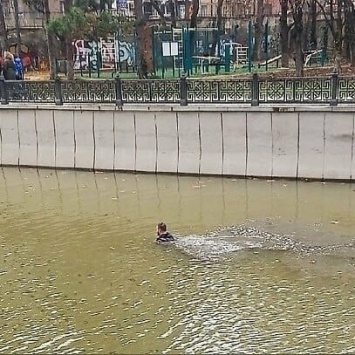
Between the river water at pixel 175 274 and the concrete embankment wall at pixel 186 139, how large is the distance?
32.5 inches

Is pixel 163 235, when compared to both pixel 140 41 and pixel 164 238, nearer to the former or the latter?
pixel 164 238

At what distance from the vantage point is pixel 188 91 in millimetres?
15648

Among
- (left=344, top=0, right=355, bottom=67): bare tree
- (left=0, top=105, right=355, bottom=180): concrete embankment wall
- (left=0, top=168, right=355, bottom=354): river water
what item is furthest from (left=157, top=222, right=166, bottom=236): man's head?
(left=344, top=0, right=355, bottom=67): bare tree

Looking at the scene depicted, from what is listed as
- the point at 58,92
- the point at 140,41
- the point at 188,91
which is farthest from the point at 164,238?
the point at 140,41

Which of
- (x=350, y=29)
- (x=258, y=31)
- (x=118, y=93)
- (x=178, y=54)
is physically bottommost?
(x=118, y=93)

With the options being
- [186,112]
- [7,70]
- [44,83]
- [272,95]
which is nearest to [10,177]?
[44,83]

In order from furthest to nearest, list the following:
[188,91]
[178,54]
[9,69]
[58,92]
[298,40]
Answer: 1. [178,54]
2. [298,40]
3. [9,69]
4. [58,92]
5. [188,91]

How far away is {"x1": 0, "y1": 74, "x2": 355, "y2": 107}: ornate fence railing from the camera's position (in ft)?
47.6

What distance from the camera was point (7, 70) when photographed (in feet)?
61.0

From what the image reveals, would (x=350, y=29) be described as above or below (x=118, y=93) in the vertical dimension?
above

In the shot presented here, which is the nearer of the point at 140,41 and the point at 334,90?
the point at 334,90

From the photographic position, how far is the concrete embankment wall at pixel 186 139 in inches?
577

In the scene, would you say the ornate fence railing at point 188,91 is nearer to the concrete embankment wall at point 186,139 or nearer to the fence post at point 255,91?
the fence post at point 255,91

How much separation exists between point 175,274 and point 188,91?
753 centimetres
